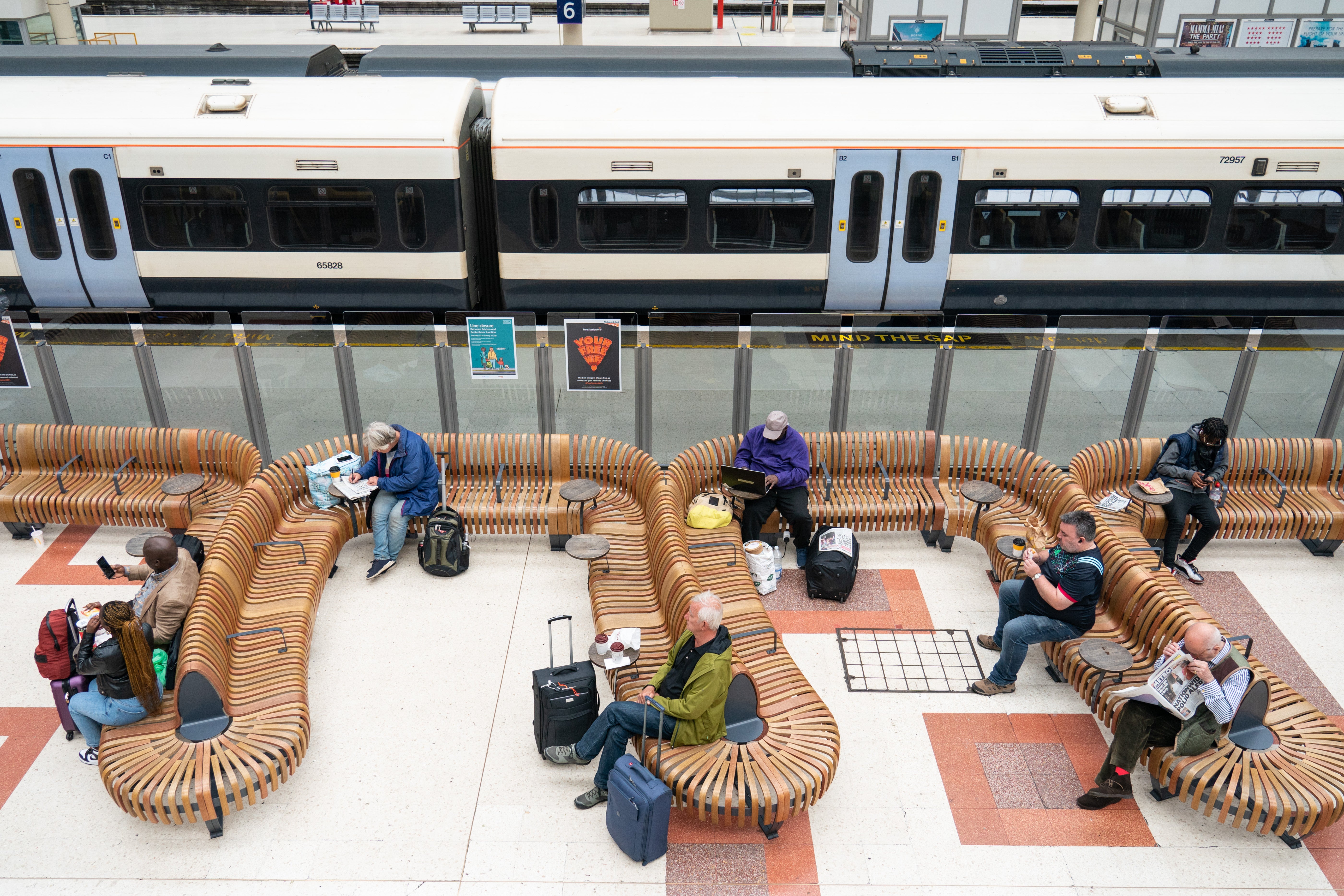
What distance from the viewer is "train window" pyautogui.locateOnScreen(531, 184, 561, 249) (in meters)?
11.2

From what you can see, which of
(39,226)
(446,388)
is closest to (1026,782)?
(446,388)

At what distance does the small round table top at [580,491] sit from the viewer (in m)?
8.28

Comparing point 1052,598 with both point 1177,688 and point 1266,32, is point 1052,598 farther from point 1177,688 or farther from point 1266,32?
point 1266,32

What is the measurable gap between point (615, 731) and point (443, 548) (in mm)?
2860

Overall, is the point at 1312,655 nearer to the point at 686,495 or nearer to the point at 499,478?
the point at 686,495

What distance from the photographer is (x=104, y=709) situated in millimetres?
6031

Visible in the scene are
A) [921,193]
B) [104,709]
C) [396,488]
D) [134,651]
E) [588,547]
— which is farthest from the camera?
[921,193]

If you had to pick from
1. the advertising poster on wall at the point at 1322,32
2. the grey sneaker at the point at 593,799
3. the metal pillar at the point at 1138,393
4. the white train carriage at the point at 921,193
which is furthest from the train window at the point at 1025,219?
the advertising poster on wall at the point at 1322,32

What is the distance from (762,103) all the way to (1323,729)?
26.4ft

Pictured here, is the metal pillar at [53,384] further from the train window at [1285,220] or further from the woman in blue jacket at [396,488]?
the train window at [1285,220]

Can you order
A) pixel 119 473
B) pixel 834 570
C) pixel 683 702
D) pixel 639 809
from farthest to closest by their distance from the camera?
1. pixel 119 473
2. pixel 834 570
3. pixel 683 702
4. pixel 639 809

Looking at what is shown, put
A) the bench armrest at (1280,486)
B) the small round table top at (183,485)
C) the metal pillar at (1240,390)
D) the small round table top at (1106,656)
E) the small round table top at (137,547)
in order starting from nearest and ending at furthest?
the small round table top at (1106,656) → the small round table top at (137,547) → the small round table top at (183,485) → the bench armrest at (1280,486) → the metal pillar at (1240,390)

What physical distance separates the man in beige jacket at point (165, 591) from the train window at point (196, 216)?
6.11 m

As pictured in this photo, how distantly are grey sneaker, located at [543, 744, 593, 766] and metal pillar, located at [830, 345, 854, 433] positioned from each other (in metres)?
4.10
